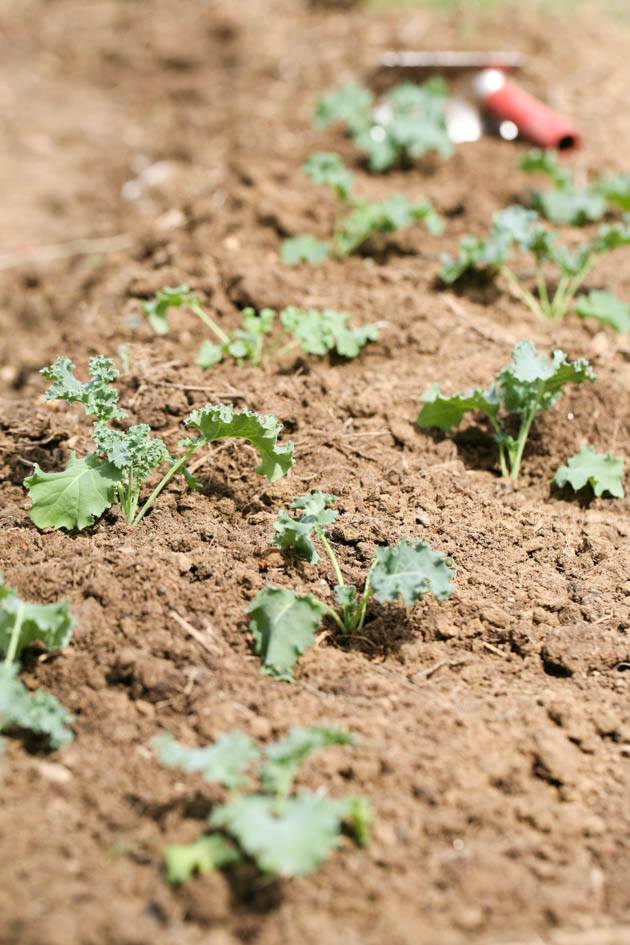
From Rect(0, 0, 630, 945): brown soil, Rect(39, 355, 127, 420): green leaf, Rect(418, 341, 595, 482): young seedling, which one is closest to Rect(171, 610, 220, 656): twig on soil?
Rect(0, 0, 630, 945): brown soil

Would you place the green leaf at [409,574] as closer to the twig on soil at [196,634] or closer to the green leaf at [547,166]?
the twig on soil at [196,634]

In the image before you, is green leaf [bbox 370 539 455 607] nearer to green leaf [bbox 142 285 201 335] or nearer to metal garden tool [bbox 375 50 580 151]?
green leaf [bbox 142 285 201 335]

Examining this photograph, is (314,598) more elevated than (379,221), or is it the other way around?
(379,221)

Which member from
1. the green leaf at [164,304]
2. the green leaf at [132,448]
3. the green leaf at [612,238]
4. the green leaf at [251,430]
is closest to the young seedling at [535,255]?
the green leaf at [612,238]

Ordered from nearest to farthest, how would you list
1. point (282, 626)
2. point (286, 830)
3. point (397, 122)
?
1. point (286, 830)
2. point (282, 626)
3. point (397, 122)

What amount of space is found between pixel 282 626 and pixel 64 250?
3.44 meters

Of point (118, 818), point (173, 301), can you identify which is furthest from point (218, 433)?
point (118, 818)

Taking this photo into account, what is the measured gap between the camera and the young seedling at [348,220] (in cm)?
454

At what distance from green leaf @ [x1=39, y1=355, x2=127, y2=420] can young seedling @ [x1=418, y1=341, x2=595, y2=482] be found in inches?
42.1

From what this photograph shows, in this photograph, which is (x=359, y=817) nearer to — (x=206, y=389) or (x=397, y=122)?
(x=206, y=389)

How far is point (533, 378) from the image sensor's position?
338 centimetres

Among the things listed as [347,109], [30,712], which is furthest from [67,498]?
[347,109]

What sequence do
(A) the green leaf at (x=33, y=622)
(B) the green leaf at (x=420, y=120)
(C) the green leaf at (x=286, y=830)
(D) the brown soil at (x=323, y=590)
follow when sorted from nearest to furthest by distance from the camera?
(C) the green leaf at (x=286, y=830) → (D) the brown soil at (x=323, y=590) → (A) the green leaf at (x=33, y=622) → (B) the green leaf at (x=420, y=120)

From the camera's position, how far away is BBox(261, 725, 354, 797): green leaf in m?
2.21
